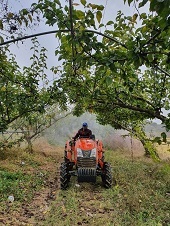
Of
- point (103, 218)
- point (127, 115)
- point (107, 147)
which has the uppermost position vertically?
point (127, 115)

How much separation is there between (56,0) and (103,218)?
15.1ft

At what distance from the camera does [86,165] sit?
7566mm

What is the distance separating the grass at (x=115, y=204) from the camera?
534cm

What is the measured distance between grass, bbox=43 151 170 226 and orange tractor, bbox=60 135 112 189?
1.24 ft

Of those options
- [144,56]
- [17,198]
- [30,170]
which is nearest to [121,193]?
[17,198]

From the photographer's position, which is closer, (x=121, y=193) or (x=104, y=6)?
(x=104, y=6)

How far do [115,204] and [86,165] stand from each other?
1514 millimetres

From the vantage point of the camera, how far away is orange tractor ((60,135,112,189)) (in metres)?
7.38

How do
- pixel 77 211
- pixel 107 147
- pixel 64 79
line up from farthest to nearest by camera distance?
1. pixel 107 147
2. pixel 64 79
3. pixel 77 211

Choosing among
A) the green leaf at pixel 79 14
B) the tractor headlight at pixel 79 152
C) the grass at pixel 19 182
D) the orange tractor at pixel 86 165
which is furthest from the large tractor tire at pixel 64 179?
the green leaf at pixel 79 14

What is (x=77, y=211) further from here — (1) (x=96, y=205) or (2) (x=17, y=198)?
(2) (x=17, y=198)

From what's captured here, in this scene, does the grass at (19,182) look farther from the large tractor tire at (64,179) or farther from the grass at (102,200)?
the large tractor tire at (64,179)

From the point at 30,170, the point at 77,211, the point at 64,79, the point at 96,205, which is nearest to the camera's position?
the point at 77,211

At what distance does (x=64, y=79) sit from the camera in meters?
6.86
